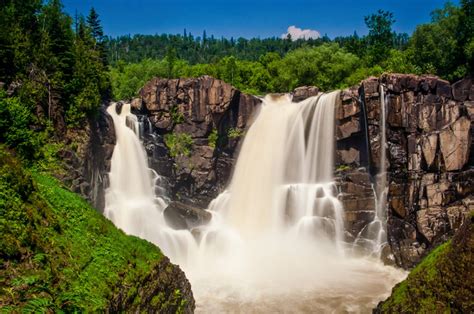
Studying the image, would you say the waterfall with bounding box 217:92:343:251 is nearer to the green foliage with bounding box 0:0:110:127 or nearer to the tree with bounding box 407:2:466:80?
the tree with bounding box 407:2:466:80

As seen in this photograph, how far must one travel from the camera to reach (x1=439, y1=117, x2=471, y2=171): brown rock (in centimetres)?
2847

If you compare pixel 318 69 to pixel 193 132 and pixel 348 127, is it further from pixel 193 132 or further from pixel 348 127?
pixel 193 132

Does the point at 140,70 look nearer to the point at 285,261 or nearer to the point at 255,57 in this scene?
the point at 285,261

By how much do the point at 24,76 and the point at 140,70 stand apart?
190ft

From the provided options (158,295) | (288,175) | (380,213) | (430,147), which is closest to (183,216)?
(288,175)

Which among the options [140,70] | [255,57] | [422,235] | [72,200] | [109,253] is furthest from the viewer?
[255,57]

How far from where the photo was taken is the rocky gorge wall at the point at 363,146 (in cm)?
2862

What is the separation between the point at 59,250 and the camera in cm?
1266

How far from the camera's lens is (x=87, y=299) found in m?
10.8

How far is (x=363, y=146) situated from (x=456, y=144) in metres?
6.95

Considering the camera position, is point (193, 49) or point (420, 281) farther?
point (193, 49)

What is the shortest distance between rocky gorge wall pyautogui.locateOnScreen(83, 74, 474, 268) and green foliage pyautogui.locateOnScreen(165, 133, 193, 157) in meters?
0.10

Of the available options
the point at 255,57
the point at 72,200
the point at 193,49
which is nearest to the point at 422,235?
the point at 72,200

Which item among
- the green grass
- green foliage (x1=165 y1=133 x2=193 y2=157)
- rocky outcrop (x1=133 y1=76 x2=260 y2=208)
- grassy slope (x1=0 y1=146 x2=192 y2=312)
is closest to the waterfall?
rocky outcrop (x1=133 y1=76 x2=260 y2=208)
